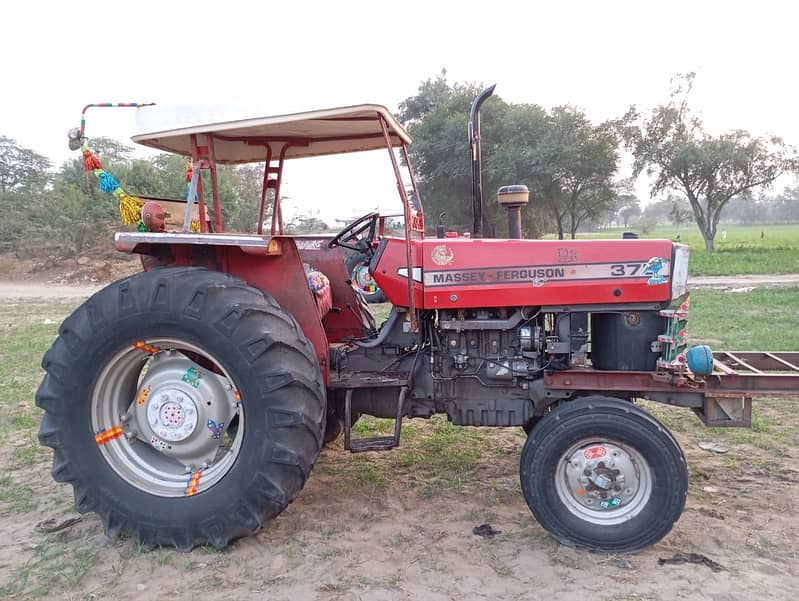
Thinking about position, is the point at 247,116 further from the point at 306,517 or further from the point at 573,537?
the point at 573,537

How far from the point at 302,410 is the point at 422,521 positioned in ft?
3.35

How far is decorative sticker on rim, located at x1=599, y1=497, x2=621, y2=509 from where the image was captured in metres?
3.24

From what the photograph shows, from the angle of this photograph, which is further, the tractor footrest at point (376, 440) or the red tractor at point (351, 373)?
the tractor footrest at point (376, 440)

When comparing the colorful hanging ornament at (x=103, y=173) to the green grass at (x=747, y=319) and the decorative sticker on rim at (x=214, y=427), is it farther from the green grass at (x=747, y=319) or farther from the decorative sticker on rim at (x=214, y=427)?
the green grass at (x=747, y=319)

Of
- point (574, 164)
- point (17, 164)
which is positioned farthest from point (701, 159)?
point (17, 164)

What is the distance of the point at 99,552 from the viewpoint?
3.34m

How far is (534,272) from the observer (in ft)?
11.3

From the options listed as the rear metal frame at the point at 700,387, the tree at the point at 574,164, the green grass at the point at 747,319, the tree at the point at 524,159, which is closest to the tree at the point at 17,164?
the tree at the point at 524,159

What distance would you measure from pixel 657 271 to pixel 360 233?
181cm

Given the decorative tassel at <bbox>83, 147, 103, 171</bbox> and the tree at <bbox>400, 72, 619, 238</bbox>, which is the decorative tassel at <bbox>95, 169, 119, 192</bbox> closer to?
the decorative tassel at <bbox>83, 147, 103, 171</bbox>

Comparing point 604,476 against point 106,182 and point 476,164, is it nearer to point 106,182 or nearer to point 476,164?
point 476,164

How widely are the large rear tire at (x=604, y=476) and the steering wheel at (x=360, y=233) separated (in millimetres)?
1530

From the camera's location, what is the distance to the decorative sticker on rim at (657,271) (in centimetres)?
335

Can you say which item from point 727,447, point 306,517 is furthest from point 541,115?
point 306,517
